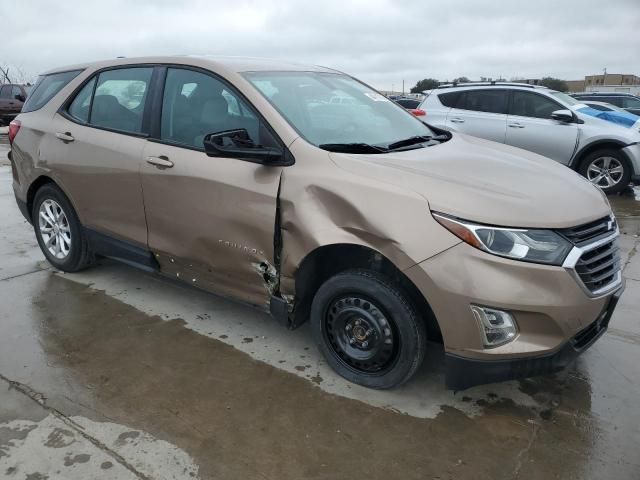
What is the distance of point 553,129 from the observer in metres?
8.38

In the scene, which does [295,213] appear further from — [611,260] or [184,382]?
[611,260]

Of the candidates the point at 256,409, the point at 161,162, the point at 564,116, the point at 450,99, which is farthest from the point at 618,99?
the point at 256,409

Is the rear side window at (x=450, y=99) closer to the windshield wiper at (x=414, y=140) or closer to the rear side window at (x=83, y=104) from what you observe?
the windshield wiper at (x=414, y=140)

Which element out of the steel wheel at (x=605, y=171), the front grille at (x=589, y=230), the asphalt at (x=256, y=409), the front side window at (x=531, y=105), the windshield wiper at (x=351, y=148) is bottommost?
the asphalt at (x=256, y=409)

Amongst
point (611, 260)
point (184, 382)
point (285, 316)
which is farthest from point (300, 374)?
point (611, 260)

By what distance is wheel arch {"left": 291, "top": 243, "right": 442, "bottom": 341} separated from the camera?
9.00ft

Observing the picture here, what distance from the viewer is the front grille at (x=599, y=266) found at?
2.52 meters

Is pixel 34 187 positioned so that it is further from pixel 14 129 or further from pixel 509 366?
pixel 509 366

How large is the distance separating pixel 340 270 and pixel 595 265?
4.33 feet

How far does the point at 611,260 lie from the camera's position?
2768 mm

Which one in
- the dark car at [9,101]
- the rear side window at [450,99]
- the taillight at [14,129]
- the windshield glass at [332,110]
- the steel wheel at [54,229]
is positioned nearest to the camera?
the windshield glass at [332,110]

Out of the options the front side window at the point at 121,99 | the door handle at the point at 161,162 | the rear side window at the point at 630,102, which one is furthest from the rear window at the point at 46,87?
the rear side window at the point at 630,102

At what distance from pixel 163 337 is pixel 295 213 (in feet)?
4.53

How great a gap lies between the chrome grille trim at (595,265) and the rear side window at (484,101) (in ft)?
21.4
